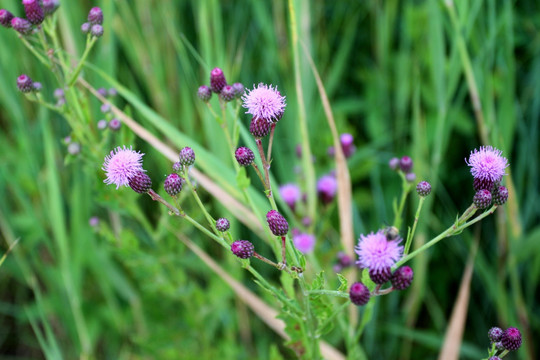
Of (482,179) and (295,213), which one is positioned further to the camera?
(295,213)

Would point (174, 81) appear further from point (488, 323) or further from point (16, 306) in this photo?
point (488, 323)

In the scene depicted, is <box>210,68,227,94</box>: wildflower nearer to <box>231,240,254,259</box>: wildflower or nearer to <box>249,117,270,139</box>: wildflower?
<box>249,117,270,139</box>: wildflower

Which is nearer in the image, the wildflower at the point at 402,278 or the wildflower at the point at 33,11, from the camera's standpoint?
the wildflower at the point at 402,278

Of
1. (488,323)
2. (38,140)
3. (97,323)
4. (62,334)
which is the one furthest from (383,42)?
(62,334)

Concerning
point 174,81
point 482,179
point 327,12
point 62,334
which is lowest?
point 62,334

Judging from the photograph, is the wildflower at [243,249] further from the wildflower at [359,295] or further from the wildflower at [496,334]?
the wildflower at [496,334]

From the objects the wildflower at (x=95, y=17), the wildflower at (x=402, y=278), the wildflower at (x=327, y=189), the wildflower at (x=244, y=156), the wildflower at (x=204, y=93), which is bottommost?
the wildflower at (x=402, y=278)

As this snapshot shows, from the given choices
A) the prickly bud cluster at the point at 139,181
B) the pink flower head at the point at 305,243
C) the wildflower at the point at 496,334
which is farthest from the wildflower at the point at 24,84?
the wildflower at the point at 496,334
